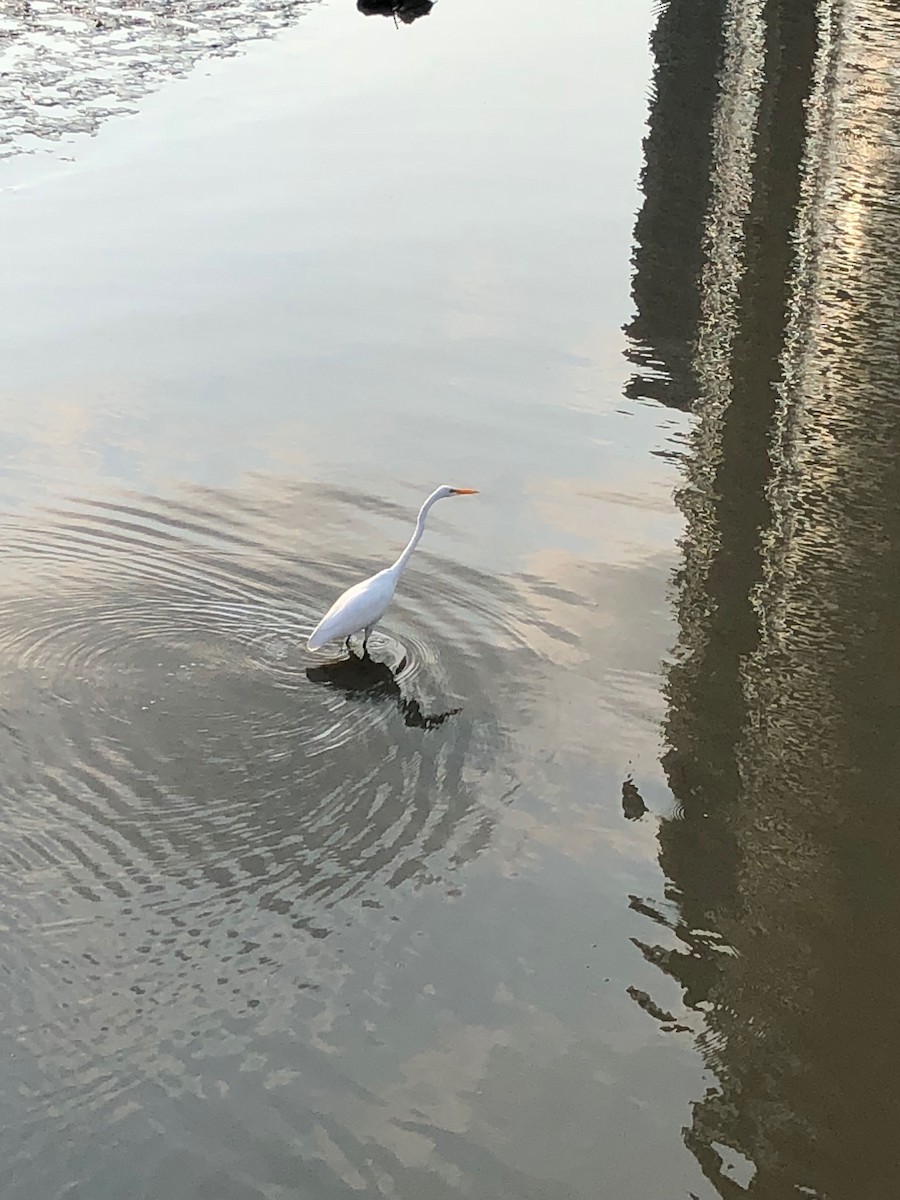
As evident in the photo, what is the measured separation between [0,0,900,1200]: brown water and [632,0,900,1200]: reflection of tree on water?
2 cm

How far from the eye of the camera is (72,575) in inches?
276

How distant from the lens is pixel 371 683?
6.50 metres

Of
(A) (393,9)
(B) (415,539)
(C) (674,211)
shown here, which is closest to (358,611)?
(B) (415,539)

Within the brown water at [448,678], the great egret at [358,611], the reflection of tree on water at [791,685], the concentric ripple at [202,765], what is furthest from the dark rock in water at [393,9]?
the great egret at [358,611]

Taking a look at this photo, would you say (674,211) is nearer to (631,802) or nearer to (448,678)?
(448,678)

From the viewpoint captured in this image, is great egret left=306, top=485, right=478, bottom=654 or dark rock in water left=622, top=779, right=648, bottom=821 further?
great egret left=306, top=485, right=478, bottom=654

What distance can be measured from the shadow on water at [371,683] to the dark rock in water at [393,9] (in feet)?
46.7

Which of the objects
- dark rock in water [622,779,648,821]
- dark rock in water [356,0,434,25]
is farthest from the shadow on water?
dark rock in water [356,0,434,25]

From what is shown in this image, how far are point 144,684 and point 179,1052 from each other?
2.04 metres

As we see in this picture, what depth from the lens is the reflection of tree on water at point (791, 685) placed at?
4621 mm

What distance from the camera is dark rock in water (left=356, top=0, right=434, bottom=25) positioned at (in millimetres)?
18859

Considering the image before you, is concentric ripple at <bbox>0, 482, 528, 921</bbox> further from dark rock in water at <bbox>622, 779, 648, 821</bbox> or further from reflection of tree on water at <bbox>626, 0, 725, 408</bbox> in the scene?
reflection of tree on water at <bbox>626, 0, 725, 408</bbox>

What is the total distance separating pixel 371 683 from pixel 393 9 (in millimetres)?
14655

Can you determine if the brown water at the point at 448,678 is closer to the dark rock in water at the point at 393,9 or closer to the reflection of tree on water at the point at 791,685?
the reflection of tree on water at the point at 791,685
